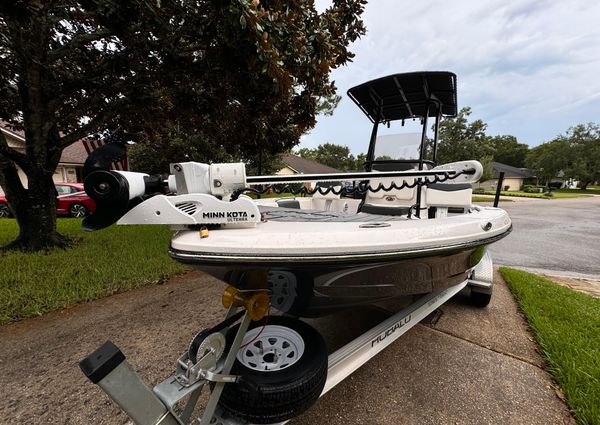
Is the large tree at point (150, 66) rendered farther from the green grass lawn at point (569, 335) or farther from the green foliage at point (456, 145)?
the green foliage at point (456, 145)

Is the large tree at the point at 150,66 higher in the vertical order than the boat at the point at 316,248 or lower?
higher

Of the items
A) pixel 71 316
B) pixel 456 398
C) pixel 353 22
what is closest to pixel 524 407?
pixel 456 398

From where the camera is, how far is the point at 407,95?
3.42m

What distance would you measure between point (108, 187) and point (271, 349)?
1184 millimetres

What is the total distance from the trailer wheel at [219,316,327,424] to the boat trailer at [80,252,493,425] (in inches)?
2.0

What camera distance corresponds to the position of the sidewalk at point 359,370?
1.77m

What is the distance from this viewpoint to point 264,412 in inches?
53.0

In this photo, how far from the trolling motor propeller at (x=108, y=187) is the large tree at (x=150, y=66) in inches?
83.6

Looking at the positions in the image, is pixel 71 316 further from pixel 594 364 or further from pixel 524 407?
pixel 594 364

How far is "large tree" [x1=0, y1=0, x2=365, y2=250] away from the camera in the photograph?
3193 millimetres

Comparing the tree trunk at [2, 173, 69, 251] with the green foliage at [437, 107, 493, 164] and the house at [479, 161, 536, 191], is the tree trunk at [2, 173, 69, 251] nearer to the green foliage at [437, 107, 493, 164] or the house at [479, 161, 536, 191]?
the green foliage at [437, 107, 493, 164]

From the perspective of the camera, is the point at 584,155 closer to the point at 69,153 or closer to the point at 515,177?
the point at 515,177

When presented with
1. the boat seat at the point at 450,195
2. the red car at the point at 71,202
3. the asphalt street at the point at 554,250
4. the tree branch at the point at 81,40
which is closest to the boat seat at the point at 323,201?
the boat seat at the point at 450,195

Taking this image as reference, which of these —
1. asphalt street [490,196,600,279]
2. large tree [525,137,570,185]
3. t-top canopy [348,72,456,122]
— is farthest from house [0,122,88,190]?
large tree [525,137,570,185]
